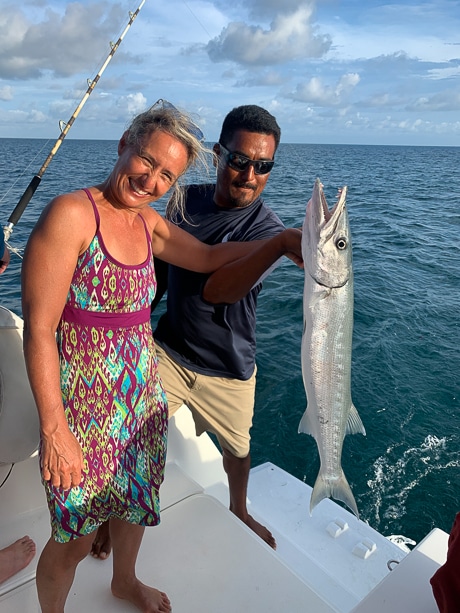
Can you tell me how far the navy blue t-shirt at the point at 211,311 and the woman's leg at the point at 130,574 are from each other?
984mm

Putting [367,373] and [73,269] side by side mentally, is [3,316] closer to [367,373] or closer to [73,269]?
[73,269]

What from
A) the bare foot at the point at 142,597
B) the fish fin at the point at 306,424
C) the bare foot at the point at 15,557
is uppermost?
the fish fin at the point at 306,424

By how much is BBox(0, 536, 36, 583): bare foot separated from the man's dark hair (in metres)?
2.48

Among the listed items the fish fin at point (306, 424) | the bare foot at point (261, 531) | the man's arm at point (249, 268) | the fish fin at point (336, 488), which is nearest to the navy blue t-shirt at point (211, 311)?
the man's arm at point (249, 268)

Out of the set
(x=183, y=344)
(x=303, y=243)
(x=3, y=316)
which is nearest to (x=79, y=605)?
(x=183, y=344)

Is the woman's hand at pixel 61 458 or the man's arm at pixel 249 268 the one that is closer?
the woman's hand at pixel 61 458

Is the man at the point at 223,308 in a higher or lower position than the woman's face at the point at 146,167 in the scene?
lower

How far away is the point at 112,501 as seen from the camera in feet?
6.59

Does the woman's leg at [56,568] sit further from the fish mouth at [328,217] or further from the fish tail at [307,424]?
the fish mouth at [328,217]

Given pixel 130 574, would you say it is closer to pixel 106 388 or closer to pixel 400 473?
pixel 106 388

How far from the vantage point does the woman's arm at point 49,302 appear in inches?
65.7

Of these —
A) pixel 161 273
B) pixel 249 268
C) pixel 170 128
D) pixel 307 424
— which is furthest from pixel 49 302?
pixel 307 424

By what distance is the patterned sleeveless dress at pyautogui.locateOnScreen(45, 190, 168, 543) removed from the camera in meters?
1.86

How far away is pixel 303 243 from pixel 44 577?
177cm
